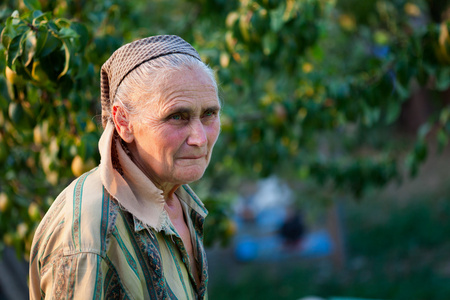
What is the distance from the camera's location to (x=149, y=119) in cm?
138

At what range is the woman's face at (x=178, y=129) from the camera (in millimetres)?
1368

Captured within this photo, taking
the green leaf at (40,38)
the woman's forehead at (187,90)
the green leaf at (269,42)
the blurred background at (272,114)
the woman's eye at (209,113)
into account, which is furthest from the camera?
the green leaf at (269,42)

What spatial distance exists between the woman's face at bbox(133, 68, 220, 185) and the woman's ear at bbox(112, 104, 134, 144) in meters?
0.02

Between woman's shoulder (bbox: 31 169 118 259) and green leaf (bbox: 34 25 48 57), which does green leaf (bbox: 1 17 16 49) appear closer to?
green leaf (bbox: 34 25 48 57)

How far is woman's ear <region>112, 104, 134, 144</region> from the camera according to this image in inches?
55.9

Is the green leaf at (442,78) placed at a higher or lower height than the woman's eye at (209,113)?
higher

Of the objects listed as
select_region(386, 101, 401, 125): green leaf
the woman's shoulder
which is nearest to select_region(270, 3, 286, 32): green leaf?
select_region(386, 101, 401, 125): green leaf

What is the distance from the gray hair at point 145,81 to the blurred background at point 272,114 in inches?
19.0

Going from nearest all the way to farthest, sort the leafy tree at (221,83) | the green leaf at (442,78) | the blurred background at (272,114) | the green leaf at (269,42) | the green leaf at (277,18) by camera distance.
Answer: the leafy tree at (221,83), the blurred background at (272,114), the green leaf at (277,18), the green leaf at (269,42), the green leaf at (442,78)

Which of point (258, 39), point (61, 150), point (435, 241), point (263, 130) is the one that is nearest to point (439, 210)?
point (435, 241)

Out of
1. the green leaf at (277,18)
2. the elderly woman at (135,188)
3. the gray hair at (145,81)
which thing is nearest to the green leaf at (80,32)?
the elderly woman at (135,188)

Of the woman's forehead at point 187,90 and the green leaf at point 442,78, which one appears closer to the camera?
the woman's forehead at point 187,90

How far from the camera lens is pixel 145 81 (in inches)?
54.1

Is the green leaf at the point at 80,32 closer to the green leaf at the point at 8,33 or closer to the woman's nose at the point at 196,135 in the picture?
the green leaf at the point at 8,33
